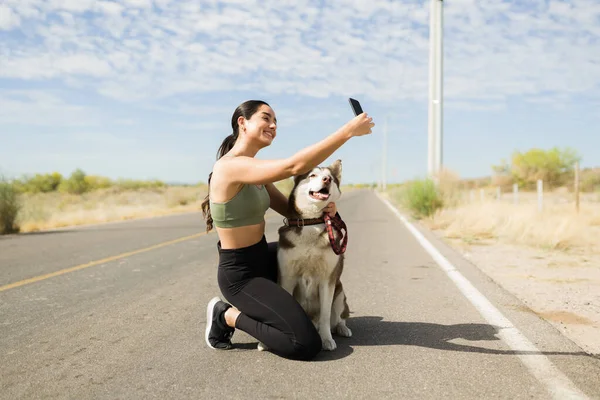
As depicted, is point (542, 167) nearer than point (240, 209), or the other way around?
point (240, 209)

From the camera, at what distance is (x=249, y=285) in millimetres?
4137

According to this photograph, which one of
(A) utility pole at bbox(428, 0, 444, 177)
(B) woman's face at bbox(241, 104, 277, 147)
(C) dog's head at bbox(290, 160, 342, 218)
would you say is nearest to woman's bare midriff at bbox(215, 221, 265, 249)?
(C) dog's head at bbox(290, 160, 342, 218)

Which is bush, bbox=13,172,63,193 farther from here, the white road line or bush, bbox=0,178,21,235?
the white road line

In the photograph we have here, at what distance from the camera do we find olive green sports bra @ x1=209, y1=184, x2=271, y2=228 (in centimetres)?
409

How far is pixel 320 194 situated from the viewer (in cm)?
398

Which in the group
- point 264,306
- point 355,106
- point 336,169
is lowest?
point 264,306

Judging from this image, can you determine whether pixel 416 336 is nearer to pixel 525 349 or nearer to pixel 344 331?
pixel 344 331

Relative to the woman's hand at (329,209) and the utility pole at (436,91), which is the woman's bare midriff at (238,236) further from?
the utility pole at (436,91)

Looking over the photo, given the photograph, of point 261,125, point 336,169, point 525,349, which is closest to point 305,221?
point 336,169

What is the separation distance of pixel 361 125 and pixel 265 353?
1.82 meters

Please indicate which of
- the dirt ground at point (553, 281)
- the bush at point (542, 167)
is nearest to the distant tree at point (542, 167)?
the bush at point (542, 167)

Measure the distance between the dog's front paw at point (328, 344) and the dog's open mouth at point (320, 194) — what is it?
3.50 feet

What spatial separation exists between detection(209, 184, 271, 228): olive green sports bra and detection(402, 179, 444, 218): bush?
15.9m

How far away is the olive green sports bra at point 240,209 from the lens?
409cm
